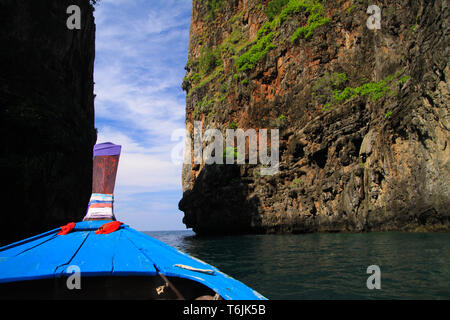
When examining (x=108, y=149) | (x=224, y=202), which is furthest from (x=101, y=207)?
(x=224, y=202)

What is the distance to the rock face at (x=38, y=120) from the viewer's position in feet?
35.6

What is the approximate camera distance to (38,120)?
1177 centimetres

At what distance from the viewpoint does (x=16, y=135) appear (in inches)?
446

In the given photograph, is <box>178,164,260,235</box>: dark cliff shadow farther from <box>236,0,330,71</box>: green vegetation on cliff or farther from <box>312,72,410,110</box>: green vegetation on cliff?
<box>236,0,330,71</box>: green vegetation on cliff

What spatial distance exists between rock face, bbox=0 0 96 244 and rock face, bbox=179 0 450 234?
1555 centimetres

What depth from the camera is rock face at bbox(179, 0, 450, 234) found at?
1538cm

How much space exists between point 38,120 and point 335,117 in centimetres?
2006

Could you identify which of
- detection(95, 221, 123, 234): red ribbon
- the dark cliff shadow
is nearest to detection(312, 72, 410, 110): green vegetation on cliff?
the dark cliff shadow

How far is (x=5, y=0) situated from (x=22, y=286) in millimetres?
13829

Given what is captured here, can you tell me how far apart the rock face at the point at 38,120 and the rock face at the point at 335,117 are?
612 inches

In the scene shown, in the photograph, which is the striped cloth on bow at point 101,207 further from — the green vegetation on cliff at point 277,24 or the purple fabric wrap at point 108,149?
the green vegetation on cliff at point 277,24

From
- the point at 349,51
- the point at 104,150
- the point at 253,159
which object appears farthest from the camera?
the point at 253,159
